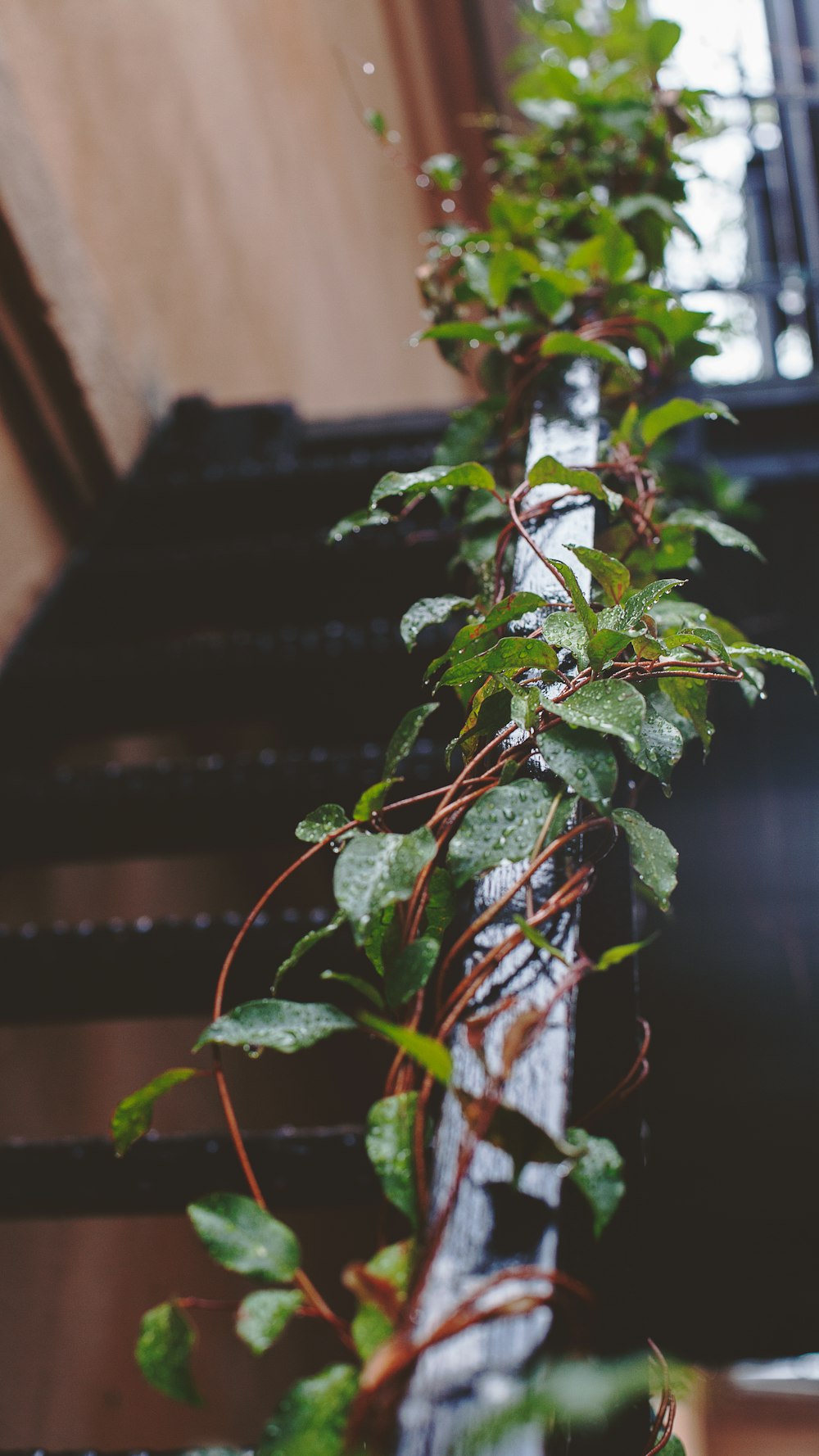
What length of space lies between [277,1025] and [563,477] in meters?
0.53

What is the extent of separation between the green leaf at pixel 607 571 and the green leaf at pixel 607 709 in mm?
163

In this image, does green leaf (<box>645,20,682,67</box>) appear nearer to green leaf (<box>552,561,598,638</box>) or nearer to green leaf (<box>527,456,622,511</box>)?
green leaf (<box>527,456,622,511</box>)

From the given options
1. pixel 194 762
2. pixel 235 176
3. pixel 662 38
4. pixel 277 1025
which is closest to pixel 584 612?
pixel 277 1025

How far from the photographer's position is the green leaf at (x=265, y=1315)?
0.52m

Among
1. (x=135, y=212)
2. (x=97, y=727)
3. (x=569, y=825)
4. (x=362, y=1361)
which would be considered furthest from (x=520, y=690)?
(x=135, y=212)

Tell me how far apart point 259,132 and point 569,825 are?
3.60 meters

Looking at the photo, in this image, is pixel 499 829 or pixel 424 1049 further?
pixel 499 829

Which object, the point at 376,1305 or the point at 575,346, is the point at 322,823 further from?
the point at 575,346

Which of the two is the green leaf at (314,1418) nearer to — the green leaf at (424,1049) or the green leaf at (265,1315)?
the green leaf at (265,1315)

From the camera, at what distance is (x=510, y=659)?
2.50 ft

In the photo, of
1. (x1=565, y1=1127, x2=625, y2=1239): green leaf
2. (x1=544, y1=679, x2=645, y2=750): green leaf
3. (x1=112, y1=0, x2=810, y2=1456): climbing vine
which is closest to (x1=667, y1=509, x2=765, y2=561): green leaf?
(x1=112, y1=0, x2=810, y2=1456): climbing vine

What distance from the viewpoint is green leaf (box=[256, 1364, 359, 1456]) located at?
48 cm

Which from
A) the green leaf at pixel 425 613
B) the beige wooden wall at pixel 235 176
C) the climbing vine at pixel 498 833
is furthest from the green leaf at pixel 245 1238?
the beige wooden wall at pixel 235 176

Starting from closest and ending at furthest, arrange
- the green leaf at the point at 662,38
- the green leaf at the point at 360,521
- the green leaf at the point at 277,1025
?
1. the green leaf at the point at 277,1025
2. the green leaf at the point at 360,521
3. the green leaf at the point at 662,38
